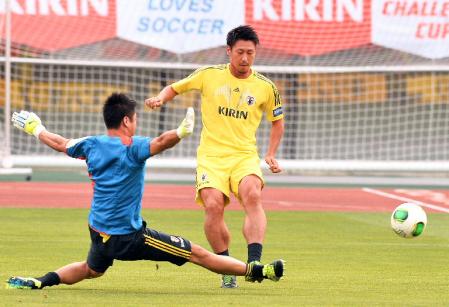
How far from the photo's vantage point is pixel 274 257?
13117mm

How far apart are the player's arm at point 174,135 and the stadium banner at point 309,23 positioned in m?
16.8

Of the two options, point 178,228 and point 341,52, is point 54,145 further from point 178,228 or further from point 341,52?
point 341,52

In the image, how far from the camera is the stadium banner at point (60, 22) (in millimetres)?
25500

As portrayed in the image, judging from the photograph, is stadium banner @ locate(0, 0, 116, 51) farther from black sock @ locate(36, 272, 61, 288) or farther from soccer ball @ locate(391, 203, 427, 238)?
black sock @ locate(36, 272, 61, 288)

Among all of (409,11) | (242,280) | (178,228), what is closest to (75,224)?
(178,228)

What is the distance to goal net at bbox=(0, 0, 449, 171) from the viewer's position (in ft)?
84.9

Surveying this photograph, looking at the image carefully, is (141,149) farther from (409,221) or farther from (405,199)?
(405,199)

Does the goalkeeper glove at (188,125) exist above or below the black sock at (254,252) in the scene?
A: above

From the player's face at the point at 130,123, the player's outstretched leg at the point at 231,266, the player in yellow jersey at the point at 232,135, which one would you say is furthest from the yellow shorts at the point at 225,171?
the player's face at the point at 130,123

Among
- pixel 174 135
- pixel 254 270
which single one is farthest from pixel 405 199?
pixel 174 135

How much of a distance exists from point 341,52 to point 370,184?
3040 mm

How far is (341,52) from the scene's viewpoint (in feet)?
88.3

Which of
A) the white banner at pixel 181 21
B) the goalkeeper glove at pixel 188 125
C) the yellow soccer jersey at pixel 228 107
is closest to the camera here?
the goalkeeper glove at pixel 188 125

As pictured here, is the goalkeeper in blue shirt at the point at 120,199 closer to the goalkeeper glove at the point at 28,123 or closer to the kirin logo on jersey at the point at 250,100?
the goalkeeper glove at the point at 28,123
